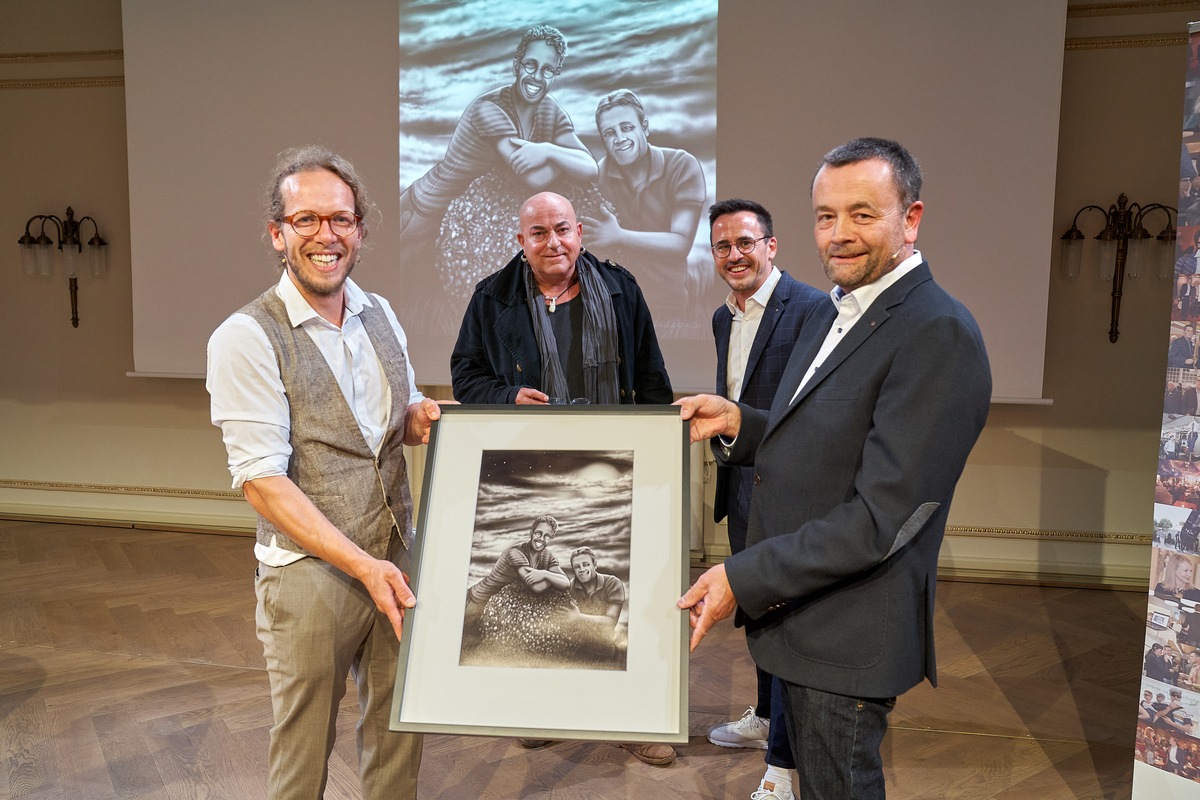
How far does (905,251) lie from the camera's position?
1.57 metres

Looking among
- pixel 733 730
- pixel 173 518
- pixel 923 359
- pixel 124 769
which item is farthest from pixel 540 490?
pixel 173 518

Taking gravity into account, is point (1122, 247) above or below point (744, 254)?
above

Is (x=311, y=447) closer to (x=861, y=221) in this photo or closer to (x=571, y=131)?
(x=861, y=221)

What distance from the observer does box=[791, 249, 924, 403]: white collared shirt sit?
1.57 m

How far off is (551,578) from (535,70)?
3953 mm

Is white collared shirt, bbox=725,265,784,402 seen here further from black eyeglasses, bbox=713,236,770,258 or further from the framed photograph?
the framed photograph

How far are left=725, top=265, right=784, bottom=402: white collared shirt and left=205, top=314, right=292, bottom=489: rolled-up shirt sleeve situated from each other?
166 cm

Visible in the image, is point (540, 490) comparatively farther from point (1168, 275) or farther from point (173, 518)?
point (173, 518)

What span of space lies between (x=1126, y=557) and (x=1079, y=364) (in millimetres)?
1144

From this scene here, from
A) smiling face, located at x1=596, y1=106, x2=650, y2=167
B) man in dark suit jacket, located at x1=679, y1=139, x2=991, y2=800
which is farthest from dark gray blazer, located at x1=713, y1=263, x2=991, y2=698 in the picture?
smiling face, located at x1=596, y1=106, x2=650, y2=167

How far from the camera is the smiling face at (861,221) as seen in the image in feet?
4.98

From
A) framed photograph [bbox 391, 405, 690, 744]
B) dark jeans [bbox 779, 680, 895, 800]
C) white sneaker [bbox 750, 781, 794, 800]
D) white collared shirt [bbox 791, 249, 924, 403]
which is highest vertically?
white collared shirt [bbox 791, 249, 924, 403]

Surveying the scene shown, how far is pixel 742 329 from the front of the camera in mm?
3035

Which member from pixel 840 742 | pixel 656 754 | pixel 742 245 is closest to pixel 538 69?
pixel 742 245
